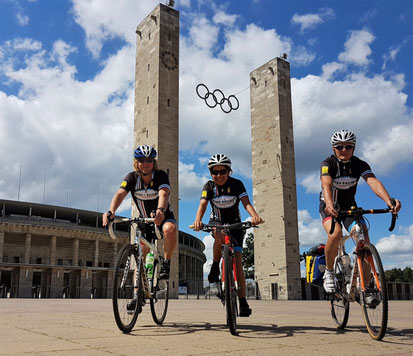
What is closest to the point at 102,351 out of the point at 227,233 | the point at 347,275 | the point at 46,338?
the point at 46,338

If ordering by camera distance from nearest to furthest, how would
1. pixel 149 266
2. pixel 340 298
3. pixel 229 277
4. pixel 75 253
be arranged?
pixel 229 277 → pixel 340 298 → pixel 149 266 → pixel 75 253

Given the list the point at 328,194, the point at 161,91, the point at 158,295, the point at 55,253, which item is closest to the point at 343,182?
the point at 328,194

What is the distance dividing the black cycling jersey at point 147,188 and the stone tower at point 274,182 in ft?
118

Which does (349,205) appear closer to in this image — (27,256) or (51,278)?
(51,278)

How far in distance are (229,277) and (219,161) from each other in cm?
158

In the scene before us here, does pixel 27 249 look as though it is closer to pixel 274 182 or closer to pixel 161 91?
pixel 161 91

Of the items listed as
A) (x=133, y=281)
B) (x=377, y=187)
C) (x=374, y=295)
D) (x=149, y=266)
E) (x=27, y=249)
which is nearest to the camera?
(x=374, y=295)

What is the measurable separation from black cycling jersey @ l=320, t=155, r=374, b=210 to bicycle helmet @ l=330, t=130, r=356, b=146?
0.72 feet

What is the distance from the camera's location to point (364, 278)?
4812 millimetres

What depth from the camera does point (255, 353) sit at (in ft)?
11.8

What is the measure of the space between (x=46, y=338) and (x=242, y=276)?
7.91 ft

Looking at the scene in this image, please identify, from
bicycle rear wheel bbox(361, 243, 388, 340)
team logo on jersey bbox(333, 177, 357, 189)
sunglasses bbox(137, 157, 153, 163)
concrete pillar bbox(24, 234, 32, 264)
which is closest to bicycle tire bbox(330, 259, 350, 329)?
bicycle rear wheel bbox(361, 243, 388, 340)

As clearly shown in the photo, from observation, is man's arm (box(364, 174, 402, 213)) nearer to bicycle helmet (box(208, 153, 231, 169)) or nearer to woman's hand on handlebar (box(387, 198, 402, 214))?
woman's hand on handlebar (box(387, 198, 402, 214))

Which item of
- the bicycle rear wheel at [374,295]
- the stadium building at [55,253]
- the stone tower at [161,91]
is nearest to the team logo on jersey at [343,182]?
the bicycle rear wheel at [374,295]
